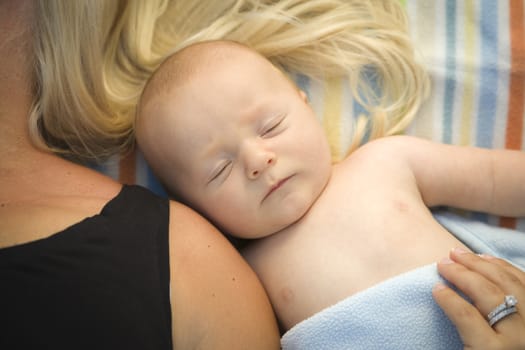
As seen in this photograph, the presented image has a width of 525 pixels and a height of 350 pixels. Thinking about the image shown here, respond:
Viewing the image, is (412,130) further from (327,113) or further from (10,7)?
Result: (10,7)

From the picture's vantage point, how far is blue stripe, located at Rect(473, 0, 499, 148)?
1361 mm

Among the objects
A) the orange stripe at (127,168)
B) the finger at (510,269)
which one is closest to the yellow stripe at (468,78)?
the finger at (510,269)

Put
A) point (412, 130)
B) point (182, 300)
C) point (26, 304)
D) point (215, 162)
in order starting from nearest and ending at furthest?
point (26, 304) → point (182, 300) → point (215, 162) → point (412, 130)

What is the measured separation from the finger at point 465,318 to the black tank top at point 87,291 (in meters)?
0.50

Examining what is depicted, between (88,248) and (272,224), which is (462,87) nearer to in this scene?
(272,224)

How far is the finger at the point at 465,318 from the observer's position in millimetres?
931

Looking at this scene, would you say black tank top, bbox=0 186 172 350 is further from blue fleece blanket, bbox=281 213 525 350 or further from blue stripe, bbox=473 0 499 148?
blue stripe, bbox=473 0 499 148

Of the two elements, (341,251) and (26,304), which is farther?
(341,251)

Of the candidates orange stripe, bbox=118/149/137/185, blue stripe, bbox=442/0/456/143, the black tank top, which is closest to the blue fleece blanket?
the black tank top

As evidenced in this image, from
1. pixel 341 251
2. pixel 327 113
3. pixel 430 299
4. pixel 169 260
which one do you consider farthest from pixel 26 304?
pixel 327 113

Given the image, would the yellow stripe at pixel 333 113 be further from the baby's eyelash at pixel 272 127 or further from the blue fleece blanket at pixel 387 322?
the blue fleece blanket at pixel 387 322

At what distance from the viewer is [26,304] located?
825 mm

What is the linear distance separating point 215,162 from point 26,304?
0.47 metres

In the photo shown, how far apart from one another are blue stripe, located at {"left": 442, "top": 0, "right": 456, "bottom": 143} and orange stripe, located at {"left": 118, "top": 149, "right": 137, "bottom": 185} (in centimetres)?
78
